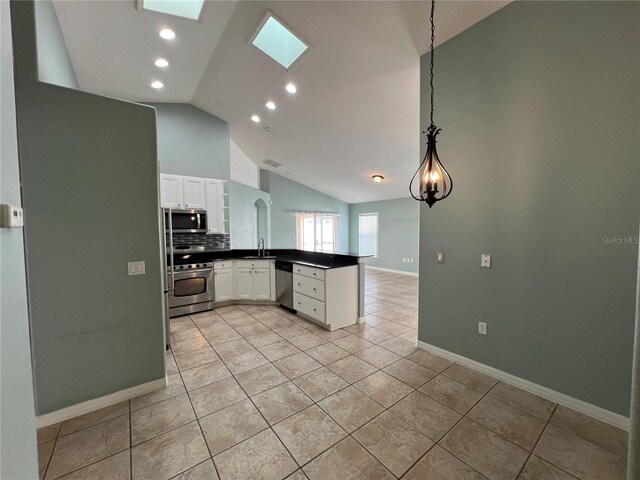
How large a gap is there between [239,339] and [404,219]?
6.40 metres

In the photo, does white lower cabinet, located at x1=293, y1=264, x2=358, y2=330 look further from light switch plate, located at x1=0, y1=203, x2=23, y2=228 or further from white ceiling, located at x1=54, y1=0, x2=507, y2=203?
light switch plate, located at x1=0, y1=203, x2=23, y2=228

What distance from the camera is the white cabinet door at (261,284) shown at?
4.83 metres

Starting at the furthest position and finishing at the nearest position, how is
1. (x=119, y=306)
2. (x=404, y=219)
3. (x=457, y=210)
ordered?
(x=404, y=219) < (x=457, y=210) < (x=119, y=306)

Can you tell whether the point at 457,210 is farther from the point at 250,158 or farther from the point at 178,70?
the point at 250,158

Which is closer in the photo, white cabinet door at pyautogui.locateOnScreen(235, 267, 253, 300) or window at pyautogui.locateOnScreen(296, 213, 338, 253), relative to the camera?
white cabinet door at pyautogui.locateOnScreen(235, 267, 253, 300)

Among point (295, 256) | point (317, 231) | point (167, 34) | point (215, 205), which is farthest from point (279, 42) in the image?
point (317, 231)

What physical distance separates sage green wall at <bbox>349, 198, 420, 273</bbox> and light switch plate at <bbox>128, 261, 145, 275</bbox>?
6.87 m

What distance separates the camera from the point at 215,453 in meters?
1.72

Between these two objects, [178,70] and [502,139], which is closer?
Answer: [502,139]

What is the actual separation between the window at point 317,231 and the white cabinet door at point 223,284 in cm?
442

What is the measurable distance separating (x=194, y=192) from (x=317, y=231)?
5.15 meters

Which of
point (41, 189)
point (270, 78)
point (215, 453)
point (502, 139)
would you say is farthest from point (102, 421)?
point (270, 78)

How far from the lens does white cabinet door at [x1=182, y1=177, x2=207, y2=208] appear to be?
5043mm

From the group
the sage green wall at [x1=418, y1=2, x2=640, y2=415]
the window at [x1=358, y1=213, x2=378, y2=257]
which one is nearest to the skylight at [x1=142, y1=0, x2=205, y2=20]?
the sage green wall at [x1=418, y1=2, x2=640, y2=415]
